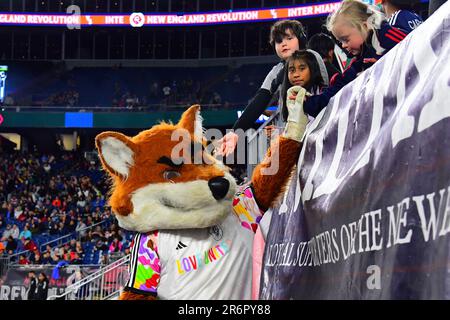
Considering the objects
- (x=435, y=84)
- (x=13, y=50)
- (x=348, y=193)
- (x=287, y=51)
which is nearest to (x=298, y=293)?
(x=348, y=193)

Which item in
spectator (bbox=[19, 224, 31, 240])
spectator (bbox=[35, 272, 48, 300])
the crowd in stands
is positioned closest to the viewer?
spectator (bbox=[35, 272, 48, 300])

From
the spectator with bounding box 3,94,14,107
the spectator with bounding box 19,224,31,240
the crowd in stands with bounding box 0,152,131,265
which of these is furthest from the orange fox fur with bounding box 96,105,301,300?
the spectator with bounding box 3,94,14,107

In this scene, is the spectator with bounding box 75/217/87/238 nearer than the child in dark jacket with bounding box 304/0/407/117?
No

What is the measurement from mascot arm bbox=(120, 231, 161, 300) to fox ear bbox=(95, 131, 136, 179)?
1.01 ft

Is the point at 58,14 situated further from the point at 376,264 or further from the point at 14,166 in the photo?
the point at 376,264

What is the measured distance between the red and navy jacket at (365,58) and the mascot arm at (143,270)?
0.90 metres

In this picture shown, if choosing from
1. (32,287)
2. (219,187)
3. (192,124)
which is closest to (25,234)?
(32,287)

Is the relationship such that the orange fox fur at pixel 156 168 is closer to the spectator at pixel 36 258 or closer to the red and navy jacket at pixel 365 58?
the red and navy jacket at pixel 365 58

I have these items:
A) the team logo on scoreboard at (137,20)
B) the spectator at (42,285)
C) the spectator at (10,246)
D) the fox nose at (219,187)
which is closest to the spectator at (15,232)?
the spectator at (10,246)

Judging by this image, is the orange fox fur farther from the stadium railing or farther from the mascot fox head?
the stadium railing

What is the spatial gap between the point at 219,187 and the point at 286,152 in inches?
13.2

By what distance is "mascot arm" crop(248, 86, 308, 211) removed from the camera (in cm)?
296

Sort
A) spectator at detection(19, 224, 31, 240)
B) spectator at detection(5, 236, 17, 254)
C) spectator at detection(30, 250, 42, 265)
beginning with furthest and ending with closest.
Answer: spectator at detection(19, 224, 31, 240) < spectator at detection(5, 236, 17, 254) < spectator at detection(30, 250, 42, 265)

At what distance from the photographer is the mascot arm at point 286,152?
2959 mm
